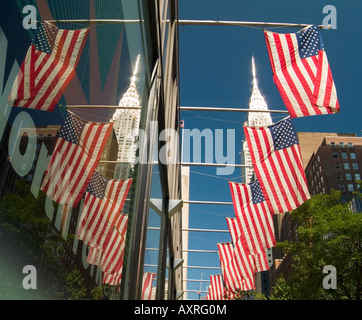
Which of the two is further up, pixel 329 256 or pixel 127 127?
pixel 329 256

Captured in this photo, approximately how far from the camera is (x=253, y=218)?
1152 centimetres

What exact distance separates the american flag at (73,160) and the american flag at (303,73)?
716 centimetres

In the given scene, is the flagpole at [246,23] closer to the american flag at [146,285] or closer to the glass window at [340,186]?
the american flag at [146,285]

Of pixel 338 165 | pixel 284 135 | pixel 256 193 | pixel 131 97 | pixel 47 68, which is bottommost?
pixel 47 68

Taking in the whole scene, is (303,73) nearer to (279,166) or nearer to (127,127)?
(279,166)

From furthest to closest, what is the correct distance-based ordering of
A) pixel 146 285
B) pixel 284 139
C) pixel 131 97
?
1. pixel 284 139
2. pixel 146 285
3. pixel 131 97

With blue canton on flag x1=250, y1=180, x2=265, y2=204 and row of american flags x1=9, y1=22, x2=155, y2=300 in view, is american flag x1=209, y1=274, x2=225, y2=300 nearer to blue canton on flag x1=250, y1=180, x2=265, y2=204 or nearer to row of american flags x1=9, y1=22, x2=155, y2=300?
blue canton on flag x1=250, y1=180, x2=265, y2=204

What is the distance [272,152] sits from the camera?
9828 mm

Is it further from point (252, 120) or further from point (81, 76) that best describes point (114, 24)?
point (252, 120)

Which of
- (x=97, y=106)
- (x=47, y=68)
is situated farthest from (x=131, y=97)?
(x=47, y=68)

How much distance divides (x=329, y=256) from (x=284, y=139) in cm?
1379

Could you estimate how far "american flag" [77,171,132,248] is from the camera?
142 centimetres
